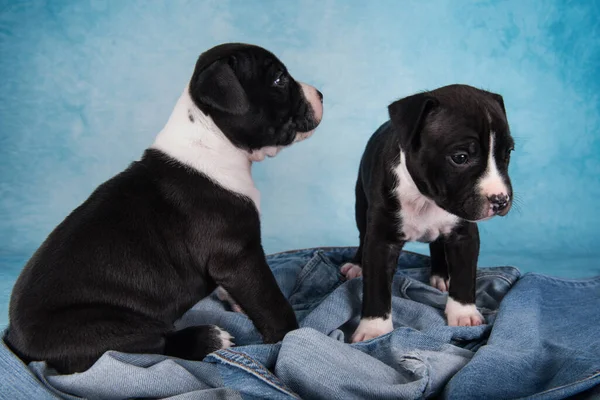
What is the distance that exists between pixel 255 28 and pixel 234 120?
299cm

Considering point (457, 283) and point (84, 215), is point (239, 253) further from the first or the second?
point (457, 283)

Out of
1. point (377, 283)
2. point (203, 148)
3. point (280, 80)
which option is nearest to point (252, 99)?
point (280, 80)

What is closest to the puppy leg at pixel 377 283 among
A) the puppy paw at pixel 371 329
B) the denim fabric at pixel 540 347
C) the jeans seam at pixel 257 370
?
the puppy paw at pixel 371 329

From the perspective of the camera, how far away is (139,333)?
11.0 feet

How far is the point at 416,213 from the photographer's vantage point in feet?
12.9

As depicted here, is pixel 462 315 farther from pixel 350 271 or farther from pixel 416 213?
pixel 350 271

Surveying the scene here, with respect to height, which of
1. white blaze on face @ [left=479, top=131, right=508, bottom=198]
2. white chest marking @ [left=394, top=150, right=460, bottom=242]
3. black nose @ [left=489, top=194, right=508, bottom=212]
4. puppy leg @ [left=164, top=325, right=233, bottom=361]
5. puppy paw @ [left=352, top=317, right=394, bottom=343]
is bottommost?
puppy leg @ [left=164, top=325, right=233, bottom=361]

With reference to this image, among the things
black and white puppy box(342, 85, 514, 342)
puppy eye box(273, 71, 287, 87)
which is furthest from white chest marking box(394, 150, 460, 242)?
puppy eye box(273, 71, 287, 87)

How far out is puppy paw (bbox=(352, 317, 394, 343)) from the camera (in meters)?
3.91

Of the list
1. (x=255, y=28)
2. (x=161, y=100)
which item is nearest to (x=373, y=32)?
(x=255, y=28)

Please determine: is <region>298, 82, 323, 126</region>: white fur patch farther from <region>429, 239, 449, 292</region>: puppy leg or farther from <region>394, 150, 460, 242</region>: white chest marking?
<region>429, 239, 449, 292</region>: puppy leg

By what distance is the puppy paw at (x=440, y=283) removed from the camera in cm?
473

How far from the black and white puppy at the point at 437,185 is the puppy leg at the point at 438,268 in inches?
24.8

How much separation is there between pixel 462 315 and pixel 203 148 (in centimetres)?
174
